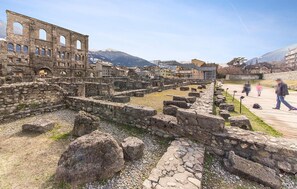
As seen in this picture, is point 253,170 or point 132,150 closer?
point 253,170

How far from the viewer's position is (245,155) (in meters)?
3.91

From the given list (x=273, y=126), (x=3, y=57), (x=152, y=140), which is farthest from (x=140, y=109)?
(x=3, y=57)

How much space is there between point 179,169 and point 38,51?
1526 inches

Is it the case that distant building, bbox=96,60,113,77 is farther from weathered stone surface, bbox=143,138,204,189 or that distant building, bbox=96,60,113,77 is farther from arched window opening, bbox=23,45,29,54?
weathered stone surface, bbox=143,138,204,189

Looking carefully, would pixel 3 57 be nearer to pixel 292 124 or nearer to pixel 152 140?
pixel 152 140

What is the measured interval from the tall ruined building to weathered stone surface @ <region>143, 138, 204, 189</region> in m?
27.2

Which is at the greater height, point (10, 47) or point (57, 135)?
point (10, 47)

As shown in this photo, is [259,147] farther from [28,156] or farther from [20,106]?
[20,106]

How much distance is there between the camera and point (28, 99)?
7316 mm

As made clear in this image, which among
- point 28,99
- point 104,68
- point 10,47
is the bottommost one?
point 28,99

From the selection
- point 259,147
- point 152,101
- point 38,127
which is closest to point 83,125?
point 38,127

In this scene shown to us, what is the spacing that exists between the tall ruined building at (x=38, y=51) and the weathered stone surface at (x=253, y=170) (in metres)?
28.3

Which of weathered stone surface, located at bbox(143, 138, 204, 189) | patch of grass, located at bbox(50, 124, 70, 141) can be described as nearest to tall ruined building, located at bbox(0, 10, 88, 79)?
patch of grass, located at bbox(50, 124, 70, 141)

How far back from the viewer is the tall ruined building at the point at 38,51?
2712cm
